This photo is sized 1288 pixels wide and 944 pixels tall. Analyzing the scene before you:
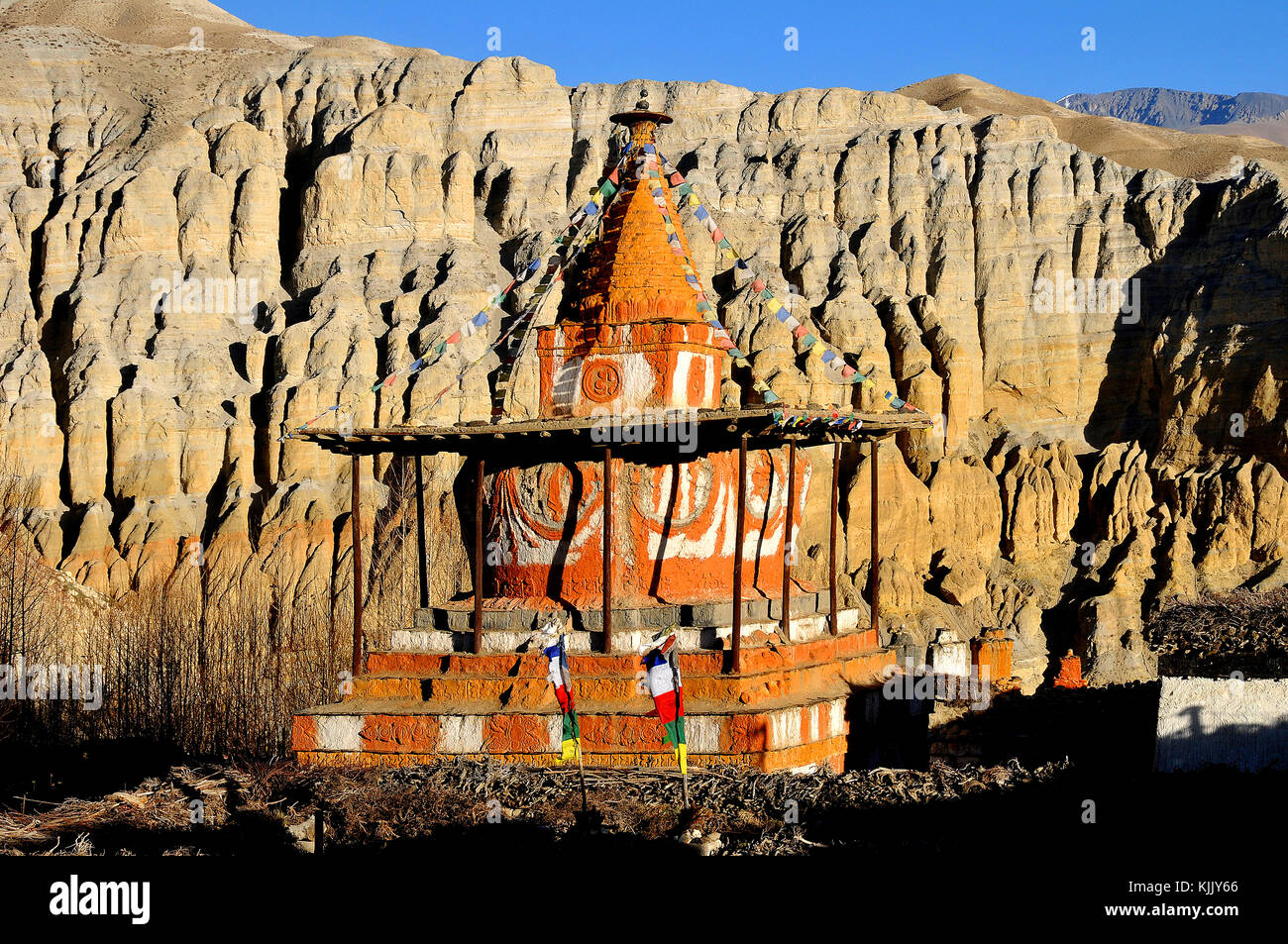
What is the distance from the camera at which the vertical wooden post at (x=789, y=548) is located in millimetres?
19797

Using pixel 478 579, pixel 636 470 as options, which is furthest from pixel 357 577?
pixel 636 470

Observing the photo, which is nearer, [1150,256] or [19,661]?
[19,661]

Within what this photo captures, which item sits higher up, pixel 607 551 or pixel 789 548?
pixel 607 551

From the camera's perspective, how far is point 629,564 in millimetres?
20609

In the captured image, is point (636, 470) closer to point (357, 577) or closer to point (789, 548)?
point (789, 548)

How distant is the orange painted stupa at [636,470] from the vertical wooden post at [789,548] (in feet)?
0.37

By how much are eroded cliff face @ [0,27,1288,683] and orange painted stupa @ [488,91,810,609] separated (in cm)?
2440

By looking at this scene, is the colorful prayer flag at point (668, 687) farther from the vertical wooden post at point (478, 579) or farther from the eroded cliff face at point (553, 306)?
the eroded cliff face at point (553, 306)

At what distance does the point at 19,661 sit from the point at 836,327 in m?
42.4

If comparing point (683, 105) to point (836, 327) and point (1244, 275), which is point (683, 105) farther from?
point (1244, 275)

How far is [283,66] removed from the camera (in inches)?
3378

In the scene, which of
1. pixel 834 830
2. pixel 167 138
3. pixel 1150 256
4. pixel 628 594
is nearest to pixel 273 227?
pixel 167 138

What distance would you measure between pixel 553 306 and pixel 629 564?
4255 centimetres

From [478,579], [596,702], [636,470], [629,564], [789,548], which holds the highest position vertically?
[636,470]
